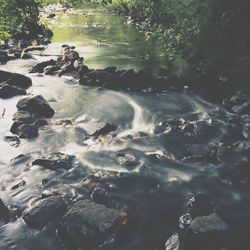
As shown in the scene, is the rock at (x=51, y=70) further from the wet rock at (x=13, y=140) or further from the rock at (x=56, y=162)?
the rock at (x=56, y=162)

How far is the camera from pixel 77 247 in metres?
6.84

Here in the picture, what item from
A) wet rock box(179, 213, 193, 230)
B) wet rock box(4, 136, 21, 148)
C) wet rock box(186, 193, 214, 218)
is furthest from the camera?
wet rock box(4, 136, 21, 148)

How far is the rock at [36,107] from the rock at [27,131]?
1.36m

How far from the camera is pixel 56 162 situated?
383 inches

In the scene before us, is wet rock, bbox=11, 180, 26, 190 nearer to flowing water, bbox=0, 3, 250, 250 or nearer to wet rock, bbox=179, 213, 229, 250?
flowing water, bbox=0, 3, 250, 250

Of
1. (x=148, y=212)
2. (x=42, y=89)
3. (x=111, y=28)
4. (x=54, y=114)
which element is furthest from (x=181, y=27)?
(x=148, y=212)

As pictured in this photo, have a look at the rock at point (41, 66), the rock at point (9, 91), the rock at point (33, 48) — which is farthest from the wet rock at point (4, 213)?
the rock at point (33, 48)

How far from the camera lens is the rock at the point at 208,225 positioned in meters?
7.05

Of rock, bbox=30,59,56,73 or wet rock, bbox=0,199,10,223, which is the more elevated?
wet rock, bbox=0,199,10,223

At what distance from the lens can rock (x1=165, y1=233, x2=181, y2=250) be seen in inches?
270

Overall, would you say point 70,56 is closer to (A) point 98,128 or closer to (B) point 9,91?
(B) point 9,91

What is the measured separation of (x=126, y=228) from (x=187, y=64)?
46.6ft

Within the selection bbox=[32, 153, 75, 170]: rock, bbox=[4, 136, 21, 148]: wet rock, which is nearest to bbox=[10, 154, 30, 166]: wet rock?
bbox=[32, 153, 75, 170]: rock

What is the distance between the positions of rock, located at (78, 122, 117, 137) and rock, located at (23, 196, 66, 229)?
4059 millimetres
